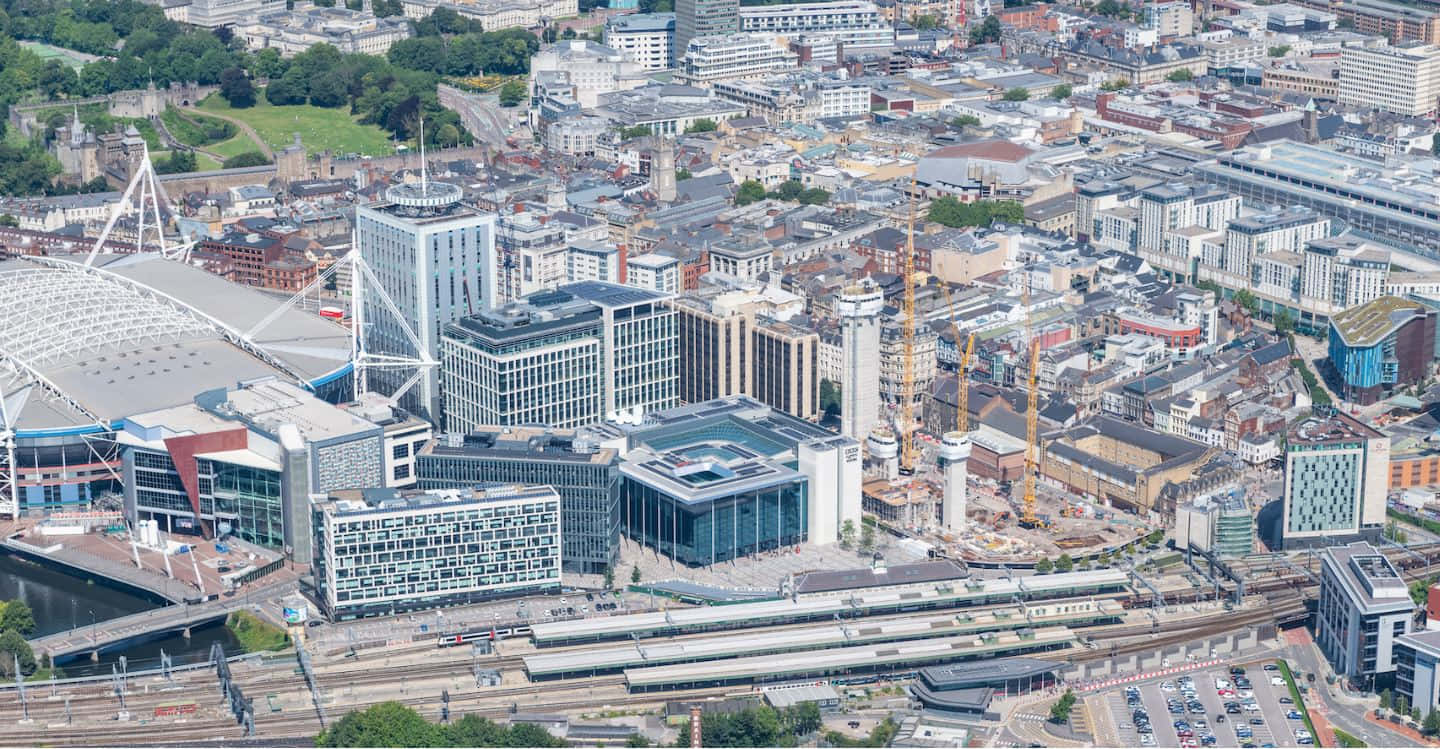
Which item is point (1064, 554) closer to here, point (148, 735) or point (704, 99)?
point (148, 735)

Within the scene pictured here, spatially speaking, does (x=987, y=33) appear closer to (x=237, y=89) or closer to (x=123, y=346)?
(x=237, y=89)

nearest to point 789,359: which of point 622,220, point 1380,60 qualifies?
point 622,220

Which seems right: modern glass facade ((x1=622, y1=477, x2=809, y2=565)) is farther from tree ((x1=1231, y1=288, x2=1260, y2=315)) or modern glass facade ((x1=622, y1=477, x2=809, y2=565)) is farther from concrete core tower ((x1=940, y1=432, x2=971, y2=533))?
tree ((x1=1231, y1=288, x2=1260, y2=315))

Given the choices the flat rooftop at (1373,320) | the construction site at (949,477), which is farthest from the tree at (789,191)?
the flat rooftop at (1373,320)

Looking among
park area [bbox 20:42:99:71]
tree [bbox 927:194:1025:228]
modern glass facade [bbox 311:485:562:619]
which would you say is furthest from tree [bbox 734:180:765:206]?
park area [bbox 20:42:99:71]

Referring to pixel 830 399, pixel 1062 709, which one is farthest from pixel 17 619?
pixel 1062 709

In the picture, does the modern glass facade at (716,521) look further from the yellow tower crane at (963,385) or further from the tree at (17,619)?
the tree at (17,619)
